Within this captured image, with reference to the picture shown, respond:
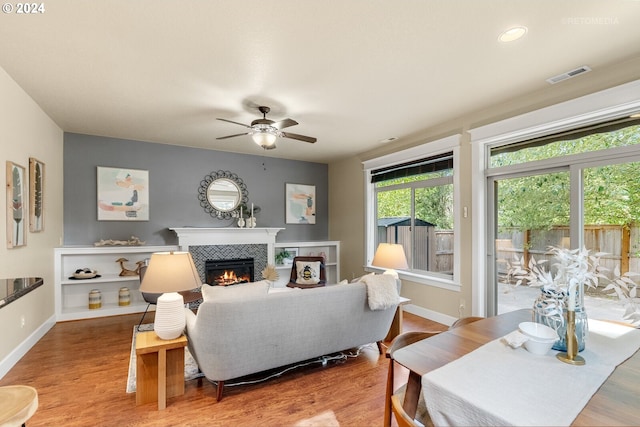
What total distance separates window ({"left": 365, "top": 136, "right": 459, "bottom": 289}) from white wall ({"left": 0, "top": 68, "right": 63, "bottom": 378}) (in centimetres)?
450

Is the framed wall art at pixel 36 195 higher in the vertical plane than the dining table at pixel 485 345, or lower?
higher

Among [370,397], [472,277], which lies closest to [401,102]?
[472,277]

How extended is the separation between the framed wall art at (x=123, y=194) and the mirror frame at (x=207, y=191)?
0.86 meters

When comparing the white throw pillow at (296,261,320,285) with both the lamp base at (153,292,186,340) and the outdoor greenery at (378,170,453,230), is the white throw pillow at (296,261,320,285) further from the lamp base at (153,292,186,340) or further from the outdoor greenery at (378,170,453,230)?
the lamp base at (153,292,186,340)

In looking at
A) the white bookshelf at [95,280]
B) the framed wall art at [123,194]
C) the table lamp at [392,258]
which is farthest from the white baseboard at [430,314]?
the framed wall art at [123,194]

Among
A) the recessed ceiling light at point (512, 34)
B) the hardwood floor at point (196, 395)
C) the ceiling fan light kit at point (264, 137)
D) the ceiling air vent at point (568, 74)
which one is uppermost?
the recessed ceiling light at point (512, 34)

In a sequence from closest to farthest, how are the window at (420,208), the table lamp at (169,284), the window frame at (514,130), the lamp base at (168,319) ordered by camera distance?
1. the table lamp at (169,284)
2. the lamp base at (168,319)
3. the window frame at (514,130)
4. the window at (420,208)

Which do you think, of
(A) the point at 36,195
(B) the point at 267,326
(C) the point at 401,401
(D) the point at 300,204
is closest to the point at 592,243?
(C) the point at 401,401

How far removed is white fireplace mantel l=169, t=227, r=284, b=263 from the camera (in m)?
4.94

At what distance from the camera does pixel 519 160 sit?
3.41m

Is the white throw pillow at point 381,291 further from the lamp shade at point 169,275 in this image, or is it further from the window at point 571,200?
the lamp shade at point 169,275

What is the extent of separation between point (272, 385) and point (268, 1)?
109 inches

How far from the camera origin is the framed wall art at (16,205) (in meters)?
2.75

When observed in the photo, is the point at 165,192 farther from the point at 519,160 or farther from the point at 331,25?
the point at 519,160
